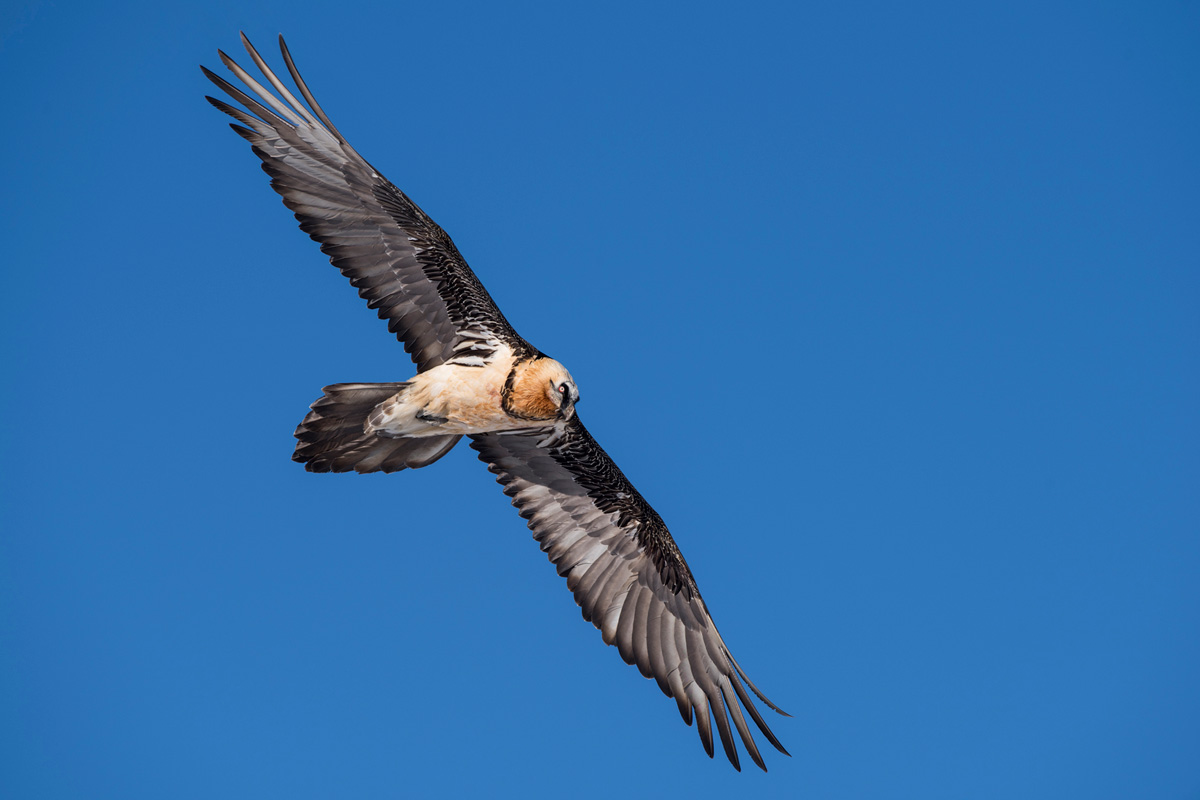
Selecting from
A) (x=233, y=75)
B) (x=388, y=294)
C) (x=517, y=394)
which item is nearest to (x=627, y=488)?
(x=517, y=394)

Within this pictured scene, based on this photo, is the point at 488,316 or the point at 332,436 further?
the point at 488,316

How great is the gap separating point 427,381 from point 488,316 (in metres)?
0.98

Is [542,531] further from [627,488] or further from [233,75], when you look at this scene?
[233,75]

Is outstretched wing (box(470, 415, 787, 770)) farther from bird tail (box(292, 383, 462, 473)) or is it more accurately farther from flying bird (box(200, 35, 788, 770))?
bird tail (box(292, 383, 462, 473))

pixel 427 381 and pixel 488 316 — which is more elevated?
pixel 488 316

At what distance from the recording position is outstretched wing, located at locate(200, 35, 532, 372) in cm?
826

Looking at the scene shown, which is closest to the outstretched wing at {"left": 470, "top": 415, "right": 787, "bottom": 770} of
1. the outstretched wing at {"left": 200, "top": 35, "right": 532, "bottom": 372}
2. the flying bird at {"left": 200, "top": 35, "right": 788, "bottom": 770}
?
the flying bird at {"left": 200, "top": 35, "right": 788, "bottom": 770}

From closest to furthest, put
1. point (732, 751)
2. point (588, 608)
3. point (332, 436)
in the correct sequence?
point (332, 436)
point (732, 751)
point (588, 608)

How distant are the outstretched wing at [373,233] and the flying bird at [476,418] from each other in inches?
0.5

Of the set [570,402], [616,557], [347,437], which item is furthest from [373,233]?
[616,557]

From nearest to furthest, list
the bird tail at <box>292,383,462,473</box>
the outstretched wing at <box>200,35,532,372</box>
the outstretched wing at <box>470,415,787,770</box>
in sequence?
the bird tail at <box>292,383,462,473</box> < the outstretched wing at <box>200,35,532,372</box> < the outstretched wing at <box>470,415,787,770</box>

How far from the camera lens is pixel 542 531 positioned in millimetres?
9984

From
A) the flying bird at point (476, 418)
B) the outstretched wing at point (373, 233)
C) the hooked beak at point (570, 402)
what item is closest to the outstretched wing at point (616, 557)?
the flying bird at point (476, 418)

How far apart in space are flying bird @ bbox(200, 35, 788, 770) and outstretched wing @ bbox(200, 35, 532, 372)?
0.04ft
